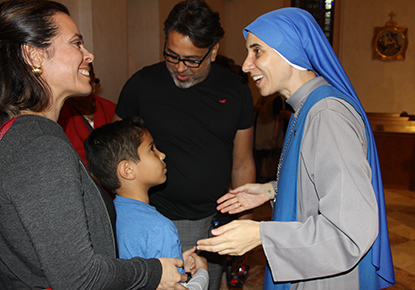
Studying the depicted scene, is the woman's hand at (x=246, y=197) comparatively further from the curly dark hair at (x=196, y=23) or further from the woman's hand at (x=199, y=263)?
the curly dark hair at (x=196, y=23)

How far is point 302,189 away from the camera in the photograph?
1386mm

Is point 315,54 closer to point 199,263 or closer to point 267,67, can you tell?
point 267,67

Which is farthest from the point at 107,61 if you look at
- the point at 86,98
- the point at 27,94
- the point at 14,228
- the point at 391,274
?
the point at 391,274

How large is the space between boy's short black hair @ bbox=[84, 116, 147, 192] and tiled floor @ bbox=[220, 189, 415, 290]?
93.3 inches

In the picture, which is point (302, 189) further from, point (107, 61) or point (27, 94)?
point (107, 61)

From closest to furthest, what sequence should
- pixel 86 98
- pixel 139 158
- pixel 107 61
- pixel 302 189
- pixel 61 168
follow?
1. pixel 61 168
2. pixel 302 189
3. pixel 139 158
4. pixel 86 98
5. pixel 107 61

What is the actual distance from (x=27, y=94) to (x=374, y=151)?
141 cm

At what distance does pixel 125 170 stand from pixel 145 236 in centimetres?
38

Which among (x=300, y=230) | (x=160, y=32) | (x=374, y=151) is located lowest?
(x=300, y=230)

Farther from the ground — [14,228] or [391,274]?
[14,228]

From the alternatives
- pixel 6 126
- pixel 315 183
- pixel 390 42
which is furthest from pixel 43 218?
pixel 390 42

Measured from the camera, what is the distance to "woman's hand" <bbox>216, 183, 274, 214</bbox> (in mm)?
1872

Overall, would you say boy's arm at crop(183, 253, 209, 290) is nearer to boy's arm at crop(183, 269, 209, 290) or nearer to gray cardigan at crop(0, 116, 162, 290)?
boy's arm at crop(183, 269, 209, 290)

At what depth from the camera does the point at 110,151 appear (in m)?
1.77
